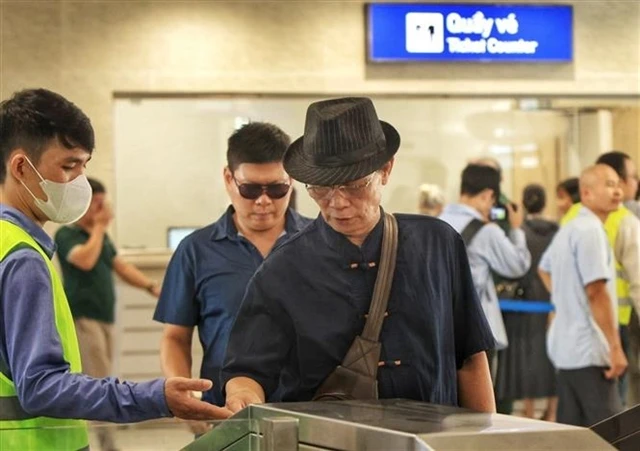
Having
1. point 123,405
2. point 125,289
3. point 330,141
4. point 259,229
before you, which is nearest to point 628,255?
point 125,289

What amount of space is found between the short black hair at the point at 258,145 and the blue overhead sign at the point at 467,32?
2.08m

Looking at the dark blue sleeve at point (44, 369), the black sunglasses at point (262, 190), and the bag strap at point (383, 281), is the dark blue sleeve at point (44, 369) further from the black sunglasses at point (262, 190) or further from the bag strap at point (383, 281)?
the black sunglasses at point (262, 190)

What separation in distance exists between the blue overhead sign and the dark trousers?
1.42 metres

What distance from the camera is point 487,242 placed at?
641 centimetres

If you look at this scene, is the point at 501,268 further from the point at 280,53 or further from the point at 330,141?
the point at 330,141

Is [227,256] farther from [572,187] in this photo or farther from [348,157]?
[572,187]

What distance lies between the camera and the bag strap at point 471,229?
629cm

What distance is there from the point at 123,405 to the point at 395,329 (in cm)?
62

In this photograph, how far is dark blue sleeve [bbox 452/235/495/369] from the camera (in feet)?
10.3

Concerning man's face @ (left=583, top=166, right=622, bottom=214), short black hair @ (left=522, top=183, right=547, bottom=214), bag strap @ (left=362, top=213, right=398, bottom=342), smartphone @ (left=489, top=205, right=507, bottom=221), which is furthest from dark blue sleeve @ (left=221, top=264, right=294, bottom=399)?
short black hair @ (left=522, top=183, right=547, bottom=214)

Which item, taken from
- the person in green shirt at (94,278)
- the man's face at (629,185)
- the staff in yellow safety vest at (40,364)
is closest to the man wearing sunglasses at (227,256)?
the staff in yellow safety vest at (40,364)

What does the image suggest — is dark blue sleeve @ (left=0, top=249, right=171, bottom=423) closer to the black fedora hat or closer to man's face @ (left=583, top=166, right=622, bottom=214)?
the black fedora hat

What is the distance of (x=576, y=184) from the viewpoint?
7.20 m

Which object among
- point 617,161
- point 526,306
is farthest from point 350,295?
point 617,161
